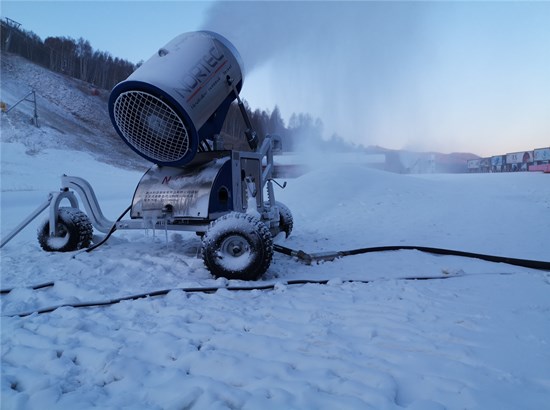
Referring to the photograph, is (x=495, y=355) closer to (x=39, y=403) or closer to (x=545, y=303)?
(x=545, y=303)

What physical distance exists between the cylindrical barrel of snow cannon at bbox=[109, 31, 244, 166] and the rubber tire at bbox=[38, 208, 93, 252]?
5.16 feet

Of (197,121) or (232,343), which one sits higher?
(197,121)

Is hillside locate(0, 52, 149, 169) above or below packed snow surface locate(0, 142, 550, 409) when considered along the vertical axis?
above


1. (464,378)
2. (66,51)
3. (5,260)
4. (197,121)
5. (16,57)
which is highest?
(66,51)

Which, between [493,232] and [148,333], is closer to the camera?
[148,333]

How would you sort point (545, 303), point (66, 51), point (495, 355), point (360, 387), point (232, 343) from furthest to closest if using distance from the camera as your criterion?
point (66, 51) < point (545, 303) < point (232, 343) < point (495, 355) < point (360, 387)

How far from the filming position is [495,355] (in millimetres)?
2418

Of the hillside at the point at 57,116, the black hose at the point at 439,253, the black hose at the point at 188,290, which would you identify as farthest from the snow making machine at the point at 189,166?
the hillside at the point at 57,116

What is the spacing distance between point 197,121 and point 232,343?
2.89 m

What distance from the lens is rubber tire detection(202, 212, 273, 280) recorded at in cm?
424

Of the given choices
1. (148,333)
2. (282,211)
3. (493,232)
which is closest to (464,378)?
(148,333)

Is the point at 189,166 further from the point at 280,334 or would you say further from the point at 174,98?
the point at 280,334

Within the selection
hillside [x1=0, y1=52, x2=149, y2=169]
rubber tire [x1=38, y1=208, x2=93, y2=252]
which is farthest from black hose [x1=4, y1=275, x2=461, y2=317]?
hillside [x1=0, y1=52, x2=149, y2=169]

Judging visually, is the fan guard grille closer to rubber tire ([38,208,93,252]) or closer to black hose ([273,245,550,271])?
rubber tire ([38,208,93,252])
